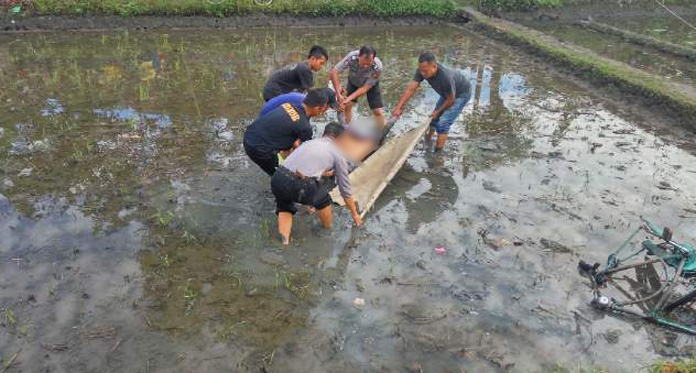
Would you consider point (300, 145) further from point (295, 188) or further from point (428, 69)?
point (428, 69)

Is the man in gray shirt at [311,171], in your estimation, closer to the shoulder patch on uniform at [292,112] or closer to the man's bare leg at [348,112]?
the shoulder patch on uniform at [292,112]

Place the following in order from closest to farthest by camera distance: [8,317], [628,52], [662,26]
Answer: [8,317] → [628,52] → [662,26]

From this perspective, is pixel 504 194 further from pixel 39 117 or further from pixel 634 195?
pixel 39 117

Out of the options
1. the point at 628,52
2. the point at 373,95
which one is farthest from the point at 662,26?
the point at 373,95

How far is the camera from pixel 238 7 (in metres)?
14.2

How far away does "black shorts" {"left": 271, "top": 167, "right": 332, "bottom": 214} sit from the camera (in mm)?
4453

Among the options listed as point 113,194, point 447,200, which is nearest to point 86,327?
point 113,194

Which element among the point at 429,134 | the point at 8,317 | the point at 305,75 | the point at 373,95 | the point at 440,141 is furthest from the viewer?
the point at 429,134

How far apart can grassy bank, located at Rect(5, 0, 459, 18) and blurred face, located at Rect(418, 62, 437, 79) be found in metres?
9.51

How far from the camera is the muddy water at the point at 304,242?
360 centimetres

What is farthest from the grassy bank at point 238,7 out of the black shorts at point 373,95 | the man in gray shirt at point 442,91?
the man in gray shirt at point 442,91

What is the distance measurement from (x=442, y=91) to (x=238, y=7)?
979cm

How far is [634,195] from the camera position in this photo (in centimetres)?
566

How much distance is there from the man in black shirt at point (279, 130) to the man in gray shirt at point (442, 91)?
6.46 ft
